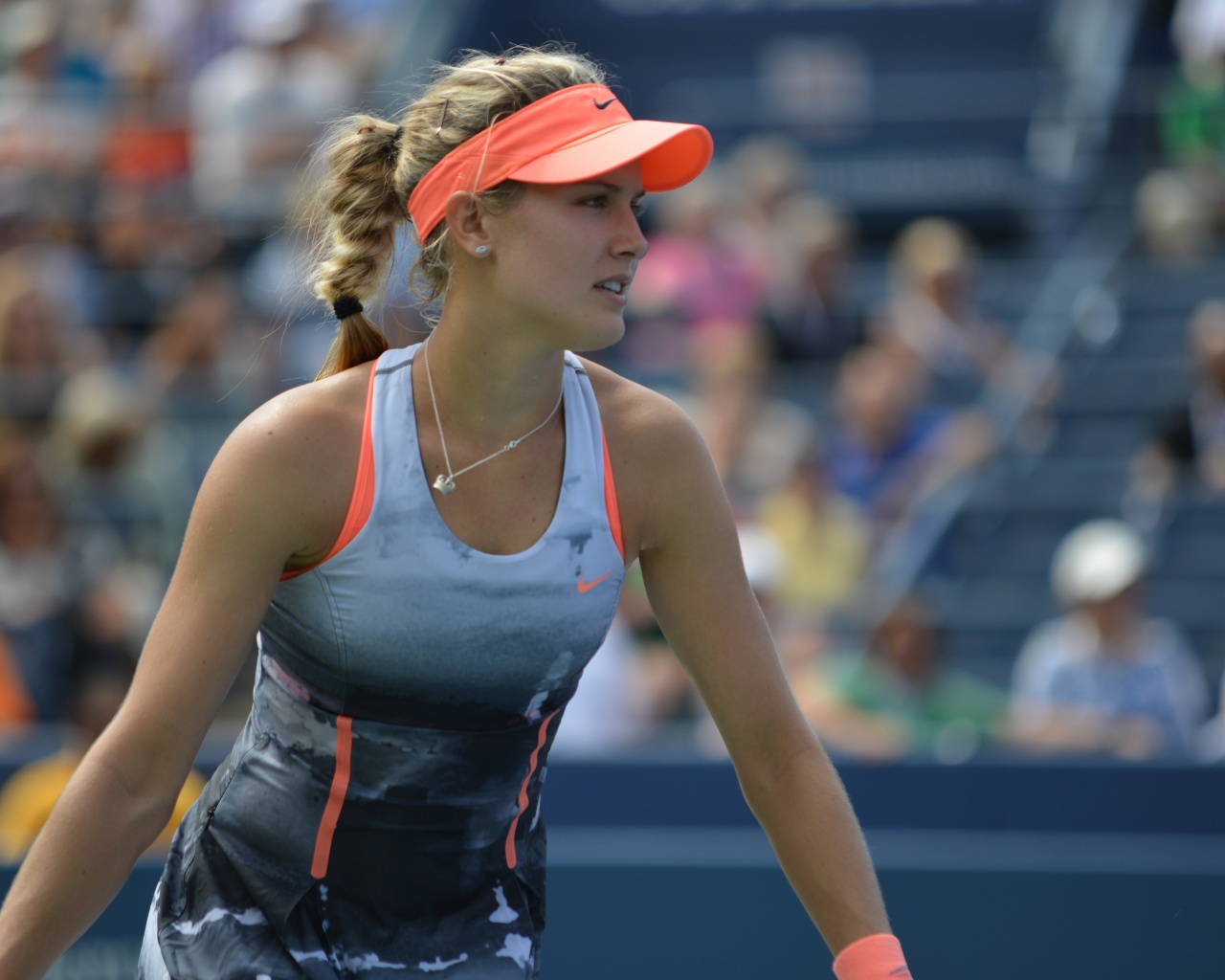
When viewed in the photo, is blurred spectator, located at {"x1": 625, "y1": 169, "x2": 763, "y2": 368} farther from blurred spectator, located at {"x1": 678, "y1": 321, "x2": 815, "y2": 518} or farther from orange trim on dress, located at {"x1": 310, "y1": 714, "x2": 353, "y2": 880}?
orange trim on dress, located at {"x1": 310, "y1": 714, "x2": 353, "y2": 880}

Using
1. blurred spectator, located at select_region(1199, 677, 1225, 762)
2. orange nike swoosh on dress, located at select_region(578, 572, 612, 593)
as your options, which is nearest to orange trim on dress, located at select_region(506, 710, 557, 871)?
orange nike swoosh on dress, located at select_region(578, 572, 612, 593)

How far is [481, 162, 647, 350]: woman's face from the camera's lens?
2.14 metres

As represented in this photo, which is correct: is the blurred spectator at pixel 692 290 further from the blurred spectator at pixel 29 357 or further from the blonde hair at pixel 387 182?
the blonde hair at pixel 387 182

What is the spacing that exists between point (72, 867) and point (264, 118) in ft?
21.6

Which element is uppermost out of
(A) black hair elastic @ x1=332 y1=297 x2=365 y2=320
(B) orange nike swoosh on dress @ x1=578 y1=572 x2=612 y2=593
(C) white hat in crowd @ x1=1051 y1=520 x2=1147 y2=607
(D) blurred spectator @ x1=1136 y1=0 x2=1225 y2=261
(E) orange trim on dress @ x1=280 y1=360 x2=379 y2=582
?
(A) black hair elastic @ x1=332 y1=297 x2=365 y2=320

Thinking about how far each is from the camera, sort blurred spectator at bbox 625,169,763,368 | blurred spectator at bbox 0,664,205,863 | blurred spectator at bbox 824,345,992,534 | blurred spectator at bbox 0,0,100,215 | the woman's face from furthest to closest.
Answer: blurred spectator at bbox 0,0,100,215 < blurred spectator at bbox 625,169,763,368 < blurred spectator at bbox 824,345,992,534 < blurred spectator at bbox 0,664,205,863 < the woman's face

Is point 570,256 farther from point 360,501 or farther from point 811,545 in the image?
point 811,545

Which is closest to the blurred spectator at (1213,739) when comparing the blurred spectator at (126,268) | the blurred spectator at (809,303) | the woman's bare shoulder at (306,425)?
the blurred spectator at (809,303)

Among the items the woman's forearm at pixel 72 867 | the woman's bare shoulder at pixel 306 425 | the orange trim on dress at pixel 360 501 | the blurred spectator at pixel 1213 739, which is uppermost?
the woman's bare shoulder at pixel 306 425

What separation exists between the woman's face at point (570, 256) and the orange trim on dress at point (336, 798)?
0.56m

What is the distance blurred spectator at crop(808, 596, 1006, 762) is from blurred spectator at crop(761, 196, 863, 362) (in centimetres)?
207

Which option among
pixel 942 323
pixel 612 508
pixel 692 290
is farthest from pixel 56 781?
pixel 942 323

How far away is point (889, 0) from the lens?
1005 centimetres

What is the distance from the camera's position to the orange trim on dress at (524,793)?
2307 millimetres
